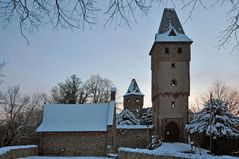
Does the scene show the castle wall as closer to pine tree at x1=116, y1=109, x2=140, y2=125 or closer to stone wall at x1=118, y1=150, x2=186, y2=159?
pine tree at x1=116, y1=109, x2=140, y2=125

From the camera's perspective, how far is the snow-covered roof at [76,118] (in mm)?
30031

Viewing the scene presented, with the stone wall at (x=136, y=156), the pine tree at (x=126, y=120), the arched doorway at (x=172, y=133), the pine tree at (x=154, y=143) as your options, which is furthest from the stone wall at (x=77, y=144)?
the pine tree at (x=126, y=120)

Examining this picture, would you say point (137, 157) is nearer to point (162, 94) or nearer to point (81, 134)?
point (81, 134)

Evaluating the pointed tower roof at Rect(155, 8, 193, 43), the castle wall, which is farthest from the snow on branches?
the castle wall

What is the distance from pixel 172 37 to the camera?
38094mm

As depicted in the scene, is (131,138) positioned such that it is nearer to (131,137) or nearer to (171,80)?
(131,137)

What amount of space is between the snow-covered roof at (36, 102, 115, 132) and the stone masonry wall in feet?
13.4

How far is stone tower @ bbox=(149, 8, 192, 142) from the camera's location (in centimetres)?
3609

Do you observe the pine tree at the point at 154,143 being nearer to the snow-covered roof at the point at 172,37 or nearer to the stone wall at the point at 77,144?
the stone wall at the point at 77,144

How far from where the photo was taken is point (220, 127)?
2805 centimetres

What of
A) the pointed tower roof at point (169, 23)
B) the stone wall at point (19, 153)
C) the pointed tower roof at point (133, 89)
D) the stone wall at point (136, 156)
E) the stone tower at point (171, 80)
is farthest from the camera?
the pointed tower roof at point (133, 89)

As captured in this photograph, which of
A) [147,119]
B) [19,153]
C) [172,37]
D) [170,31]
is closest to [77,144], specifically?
[19,153]

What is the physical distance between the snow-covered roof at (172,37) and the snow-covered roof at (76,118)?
34.0ft

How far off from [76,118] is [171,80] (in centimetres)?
1183
